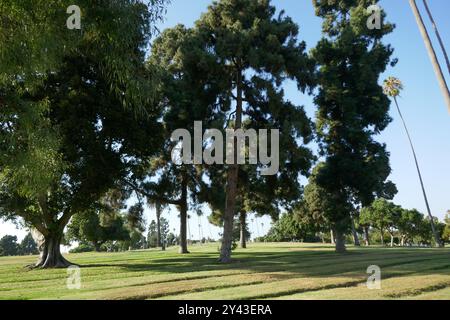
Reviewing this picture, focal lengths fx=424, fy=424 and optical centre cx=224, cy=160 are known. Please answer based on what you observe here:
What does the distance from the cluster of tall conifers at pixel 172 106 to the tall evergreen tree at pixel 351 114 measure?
99mm

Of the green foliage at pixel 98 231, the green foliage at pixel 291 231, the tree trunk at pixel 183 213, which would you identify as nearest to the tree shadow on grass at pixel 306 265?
the tree trunk at pixel 183 213

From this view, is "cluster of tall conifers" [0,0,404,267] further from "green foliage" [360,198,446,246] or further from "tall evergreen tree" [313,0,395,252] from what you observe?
"green foliage" [360,198,446,246]

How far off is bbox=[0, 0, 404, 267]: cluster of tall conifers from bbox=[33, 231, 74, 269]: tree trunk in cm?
7

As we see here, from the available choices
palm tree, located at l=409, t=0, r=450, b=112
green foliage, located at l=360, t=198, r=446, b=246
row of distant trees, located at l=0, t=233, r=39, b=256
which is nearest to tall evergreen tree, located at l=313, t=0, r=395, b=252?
palm tree, located at l=409, t=0, r=450, b=112

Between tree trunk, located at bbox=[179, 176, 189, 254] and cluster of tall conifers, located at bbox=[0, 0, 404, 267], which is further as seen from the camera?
tree trunk, located at bbox=[179, 176, 189, 254]

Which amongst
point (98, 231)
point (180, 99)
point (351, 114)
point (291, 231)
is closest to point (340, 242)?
point (351, 114)

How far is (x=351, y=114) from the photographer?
31609 millimetres

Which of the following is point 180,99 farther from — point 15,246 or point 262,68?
point 15,246

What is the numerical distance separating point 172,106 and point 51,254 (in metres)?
11.4

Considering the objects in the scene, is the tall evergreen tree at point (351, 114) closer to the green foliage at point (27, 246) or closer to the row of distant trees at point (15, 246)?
the row of distant trees at point (15, 246)

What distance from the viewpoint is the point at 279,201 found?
31750 mm

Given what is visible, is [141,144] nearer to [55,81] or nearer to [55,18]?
[55,81]

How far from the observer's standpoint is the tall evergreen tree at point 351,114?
31.1 metres

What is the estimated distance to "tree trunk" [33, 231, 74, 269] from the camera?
79.3ft
